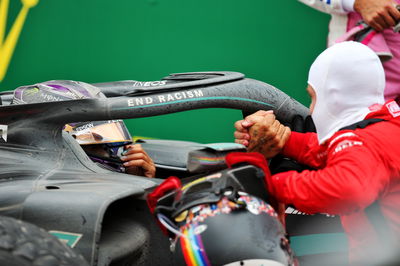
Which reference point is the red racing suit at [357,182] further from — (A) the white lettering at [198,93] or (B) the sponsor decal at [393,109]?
(A) the white lettering at [198,93]

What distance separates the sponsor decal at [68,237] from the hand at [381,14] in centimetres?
165

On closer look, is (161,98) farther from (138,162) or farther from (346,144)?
(346,144)

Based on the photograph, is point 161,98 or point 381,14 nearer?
point 161,98

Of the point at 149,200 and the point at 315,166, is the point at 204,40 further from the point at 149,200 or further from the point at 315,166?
the point at 149,200

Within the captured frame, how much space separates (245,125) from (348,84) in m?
0.45

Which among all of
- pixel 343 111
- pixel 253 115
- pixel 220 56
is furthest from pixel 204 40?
pixel 343 111

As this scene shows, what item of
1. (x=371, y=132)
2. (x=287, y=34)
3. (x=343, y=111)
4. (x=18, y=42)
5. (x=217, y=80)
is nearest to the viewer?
(x=371, y=132)

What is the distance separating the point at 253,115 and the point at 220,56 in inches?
95.3

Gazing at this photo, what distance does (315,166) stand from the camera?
2.54 meters

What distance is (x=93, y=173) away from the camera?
240cm

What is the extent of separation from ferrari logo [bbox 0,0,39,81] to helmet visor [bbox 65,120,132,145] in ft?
8.70

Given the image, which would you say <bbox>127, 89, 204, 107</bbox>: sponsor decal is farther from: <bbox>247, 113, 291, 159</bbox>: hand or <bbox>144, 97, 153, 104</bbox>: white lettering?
<bbox>247, 113, 291, 159</bbox>: hand

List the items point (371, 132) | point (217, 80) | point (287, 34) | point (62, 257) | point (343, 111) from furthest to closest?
point (287, 34)
point (217, 80)
point (343, 111)
point (371, 132)
point (62, 257)

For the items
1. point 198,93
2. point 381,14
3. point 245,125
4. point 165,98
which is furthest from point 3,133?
point 381,14
